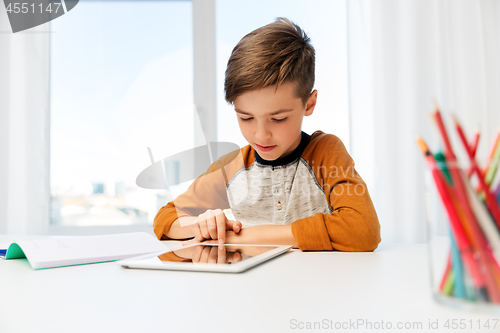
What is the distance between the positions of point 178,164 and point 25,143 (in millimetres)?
796

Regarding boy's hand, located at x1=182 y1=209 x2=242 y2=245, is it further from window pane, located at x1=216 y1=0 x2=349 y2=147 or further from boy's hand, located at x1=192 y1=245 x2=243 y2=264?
window pane, located at x1=216 y1=0 x2=349 y2=147

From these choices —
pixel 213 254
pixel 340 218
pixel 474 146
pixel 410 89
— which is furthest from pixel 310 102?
pixel 410 89

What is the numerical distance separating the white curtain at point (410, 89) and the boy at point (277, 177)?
28.4 inches

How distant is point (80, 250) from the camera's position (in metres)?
0.60

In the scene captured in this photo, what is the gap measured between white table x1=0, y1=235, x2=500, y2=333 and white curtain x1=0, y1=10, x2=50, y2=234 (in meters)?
1.55

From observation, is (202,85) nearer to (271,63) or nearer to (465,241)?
(271,63)

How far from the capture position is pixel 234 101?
0.93m

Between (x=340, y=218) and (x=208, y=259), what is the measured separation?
354mm

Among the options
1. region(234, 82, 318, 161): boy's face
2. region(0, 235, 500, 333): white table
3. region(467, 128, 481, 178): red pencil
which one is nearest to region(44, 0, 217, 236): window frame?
region(234, 82, 318, 161): boy's face

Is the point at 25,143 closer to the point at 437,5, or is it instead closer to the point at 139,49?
the point at 139,49

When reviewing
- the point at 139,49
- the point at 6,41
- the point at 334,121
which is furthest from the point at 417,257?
the point at 6,41

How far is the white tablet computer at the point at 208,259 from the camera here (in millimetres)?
466

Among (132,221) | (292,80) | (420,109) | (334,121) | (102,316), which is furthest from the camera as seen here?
(132,221)

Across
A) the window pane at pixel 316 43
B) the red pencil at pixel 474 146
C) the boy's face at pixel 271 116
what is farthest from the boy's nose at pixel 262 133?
the window pane at pixel 316 43
